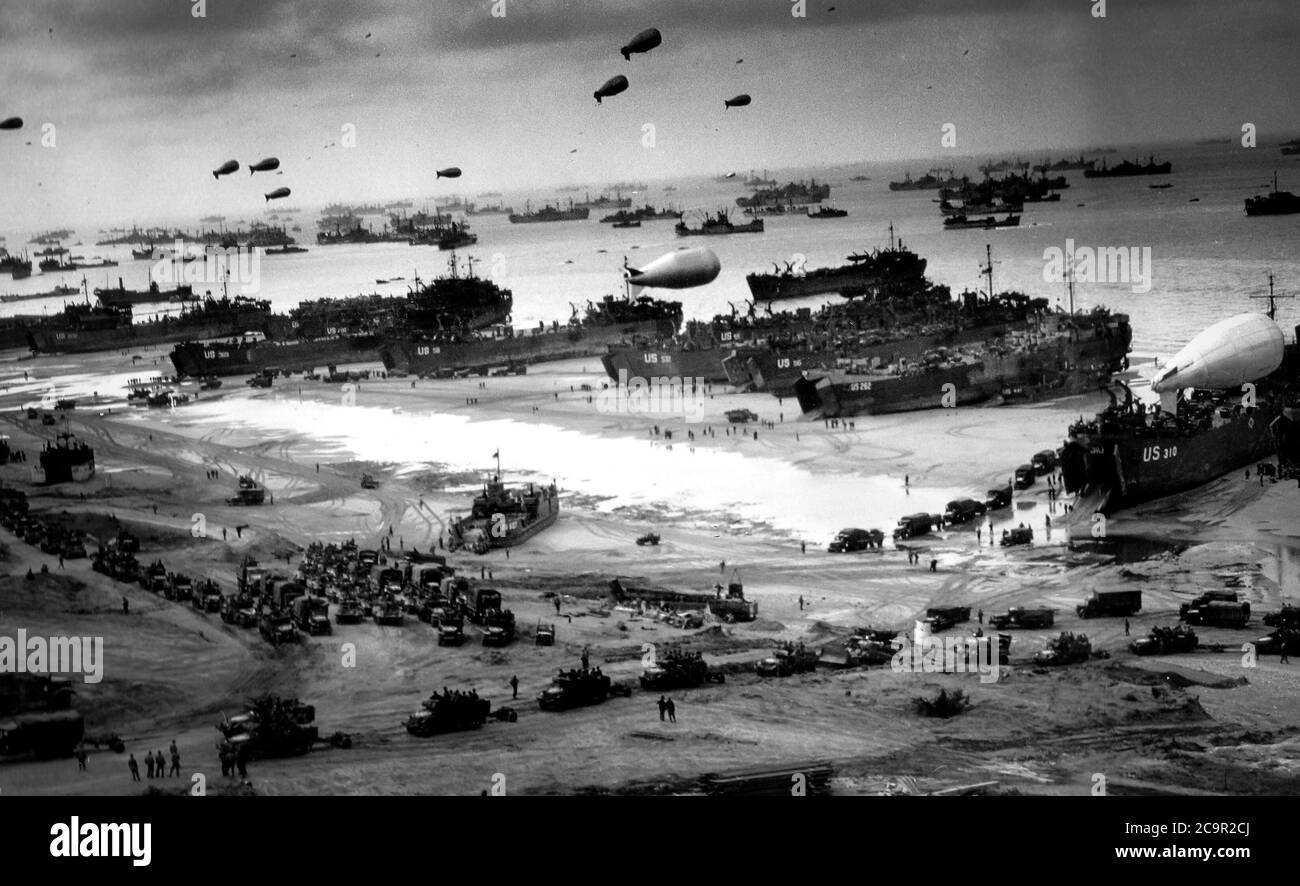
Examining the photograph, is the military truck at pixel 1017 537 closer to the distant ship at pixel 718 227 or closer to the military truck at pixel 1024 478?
the military truck at pixel 1024 478

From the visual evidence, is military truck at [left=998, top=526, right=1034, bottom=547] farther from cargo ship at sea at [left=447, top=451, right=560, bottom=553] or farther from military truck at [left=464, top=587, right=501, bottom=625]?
military truck at [left=464, top=587, right=501, bottom=625]

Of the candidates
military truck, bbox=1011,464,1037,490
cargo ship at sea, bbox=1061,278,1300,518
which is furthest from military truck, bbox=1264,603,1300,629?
military truck, bbox=1011,464,1037,490

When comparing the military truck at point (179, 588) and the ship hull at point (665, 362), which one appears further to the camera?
the ship hull at point (665, 362)

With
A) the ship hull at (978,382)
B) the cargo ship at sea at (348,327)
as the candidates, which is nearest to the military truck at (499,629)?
the ship hull at (978,382)

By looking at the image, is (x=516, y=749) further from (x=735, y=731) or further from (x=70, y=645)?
(x=70, y=645)

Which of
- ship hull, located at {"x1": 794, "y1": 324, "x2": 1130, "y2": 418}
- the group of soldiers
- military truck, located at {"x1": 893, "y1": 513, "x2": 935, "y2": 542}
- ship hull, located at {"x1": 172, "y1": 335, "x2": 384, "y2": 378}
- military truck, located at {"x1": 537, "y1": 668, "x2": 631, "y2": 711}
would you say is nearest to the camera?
the group of soldiers
